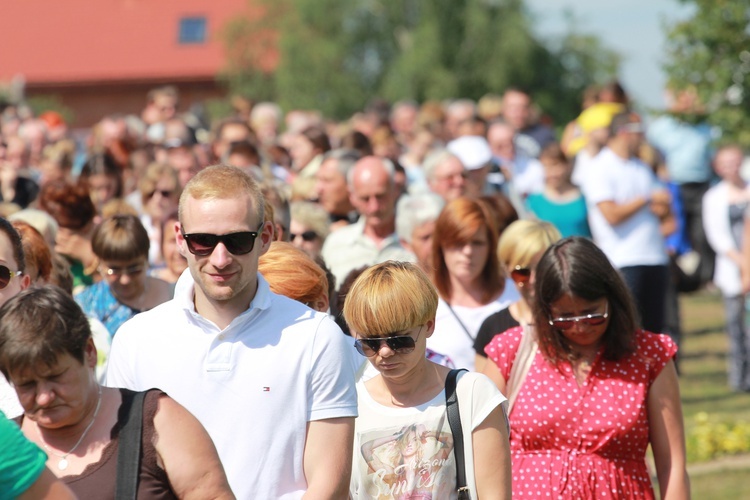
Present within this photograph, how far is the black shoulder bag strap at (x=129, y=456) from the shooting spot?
11.4 ft

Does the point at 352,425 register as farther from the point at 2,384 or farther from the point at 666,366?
the point at 666,366

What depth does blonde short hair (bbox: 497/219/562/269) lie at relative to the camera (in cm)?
629

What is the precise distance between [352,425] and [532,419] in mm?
1243

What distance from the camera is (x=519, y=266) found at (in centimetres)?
628

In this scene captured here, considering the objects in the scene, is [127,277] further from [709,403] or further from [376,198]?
[709,403]

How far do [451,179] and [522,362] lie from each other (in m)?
4.48

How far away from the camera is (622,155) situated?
11.2 m

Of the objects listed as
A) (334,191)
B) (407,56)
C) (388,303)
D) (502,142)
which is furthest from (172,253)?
(407,56)

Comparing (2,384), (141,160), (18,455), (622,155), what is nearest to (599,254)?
(2,384)

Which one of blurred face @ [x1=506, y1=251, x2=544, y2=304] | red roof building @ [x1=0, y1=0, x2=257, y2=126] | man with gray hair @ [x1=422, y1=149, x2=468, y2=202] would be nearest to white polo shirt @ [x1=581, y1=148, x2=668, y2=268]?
man with gray hair @ [x1=422, y1=149, x2=468, y2=202]

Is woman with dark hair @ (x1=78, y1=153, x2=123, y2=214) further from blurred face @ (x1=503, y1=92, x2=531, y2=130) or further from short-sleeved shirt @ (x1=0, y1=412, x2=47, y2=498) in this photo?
short-sleeved shirt @ (x1=0, y1=412, x2=47, y2=498)

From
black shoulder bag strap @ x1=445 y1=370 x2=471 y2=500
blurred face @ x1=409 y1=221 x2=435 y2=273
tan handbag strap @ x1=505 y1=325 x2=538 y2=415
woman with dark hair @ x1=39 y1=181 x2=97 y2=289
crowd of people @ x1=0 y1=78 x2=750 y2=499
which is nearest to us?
crowd of people @ x1=0 y1=78 x2=750 y2=499

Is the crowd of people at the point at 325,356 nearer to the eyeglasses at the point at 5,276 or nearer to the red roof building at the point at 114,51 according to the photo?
the eyeglasses at the point at 5,276

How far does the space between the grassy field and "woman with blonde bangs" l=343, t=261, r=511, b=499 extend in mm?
4682
